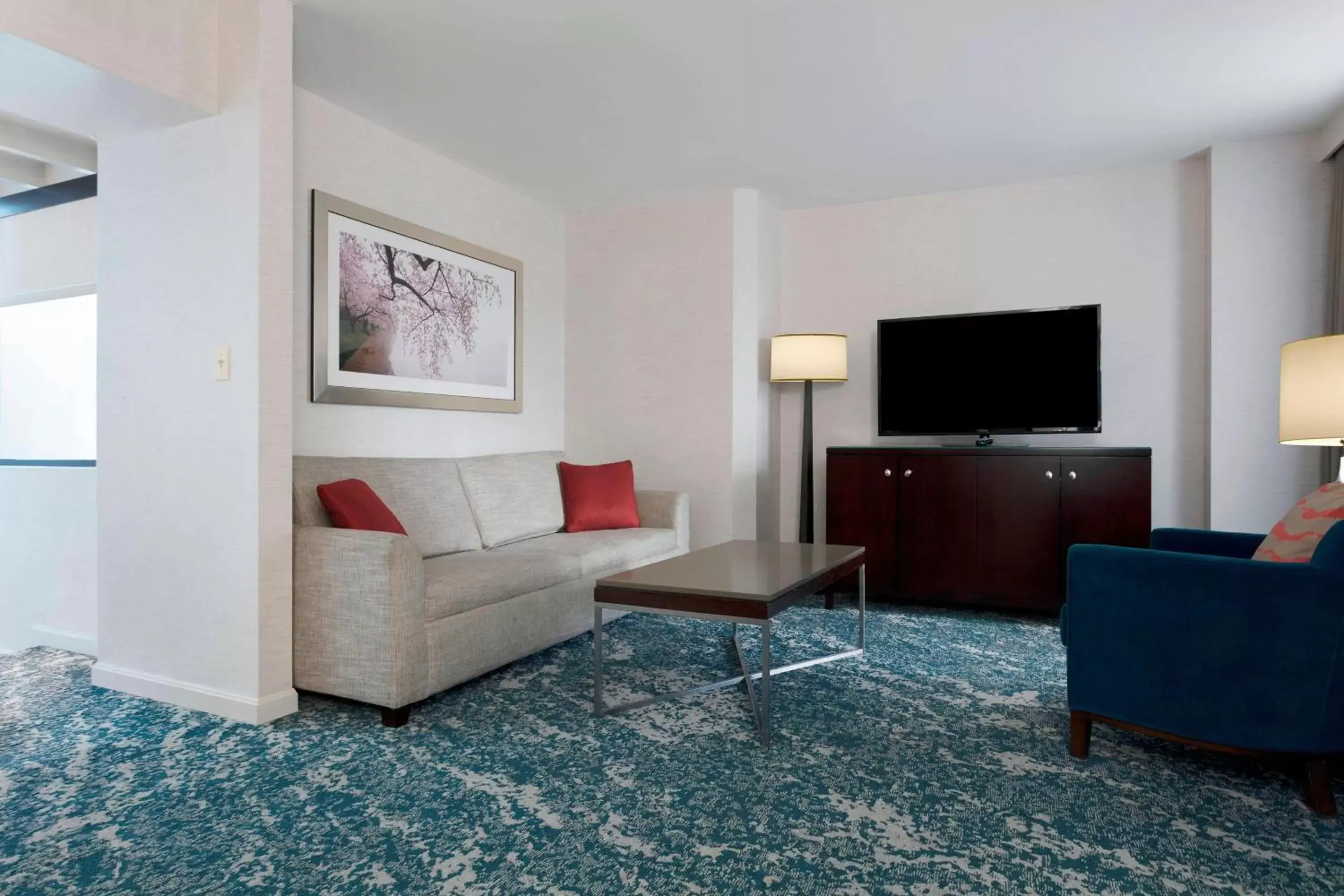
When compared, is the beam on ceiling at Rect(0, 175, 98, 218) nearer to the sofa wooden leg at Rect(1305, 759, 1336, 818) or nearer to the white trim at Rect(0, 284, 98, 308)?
the white trim at Rect(0, 284, 98, 308)

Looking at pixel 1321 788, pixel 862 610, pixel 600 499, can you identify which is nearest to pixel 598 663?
pixel 862 610

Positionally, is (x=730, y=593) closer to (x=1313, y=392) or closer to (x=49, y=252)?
(x=1313, y=392)

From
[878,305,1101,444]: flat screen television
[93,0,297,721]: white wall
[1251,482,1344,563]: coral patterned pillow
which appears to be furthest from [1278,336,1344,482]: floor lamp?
[93,0,297,721]: white wall

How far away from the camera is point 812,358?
14.7ft

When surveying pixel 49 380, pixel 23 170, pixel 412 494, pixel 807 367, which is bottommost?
pixel 412 494

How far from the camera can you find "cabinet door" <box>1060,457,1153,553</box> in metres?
3.80

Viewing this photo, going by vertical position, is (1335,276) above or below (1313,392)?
above

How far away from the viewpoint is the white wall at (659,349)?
15.3 ft

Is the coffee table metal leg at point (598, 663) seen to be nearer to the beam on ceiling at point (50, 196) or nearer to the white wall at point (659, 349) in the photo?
the white wall at point (659, 349)

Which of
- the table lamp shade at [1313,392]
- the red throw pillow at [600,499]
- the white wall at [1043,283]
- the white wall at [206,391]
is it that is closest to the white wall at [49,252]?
the white wall at [206,391]

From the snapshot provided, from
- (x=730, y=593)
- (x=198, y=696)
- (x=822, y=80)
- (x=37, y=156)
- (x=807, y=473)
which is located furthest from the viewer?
(x=807, y=473)

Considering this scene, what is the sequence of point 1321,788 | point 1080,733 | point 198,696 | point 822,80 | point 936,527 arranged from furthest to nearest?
point 936,527 → point 822,80 → point 198,696 → point 1080,733 → point 1321,788

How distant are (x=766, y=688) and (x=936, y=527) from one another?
2.19 meters

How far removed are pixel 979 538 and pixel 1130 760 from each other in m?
1.90
